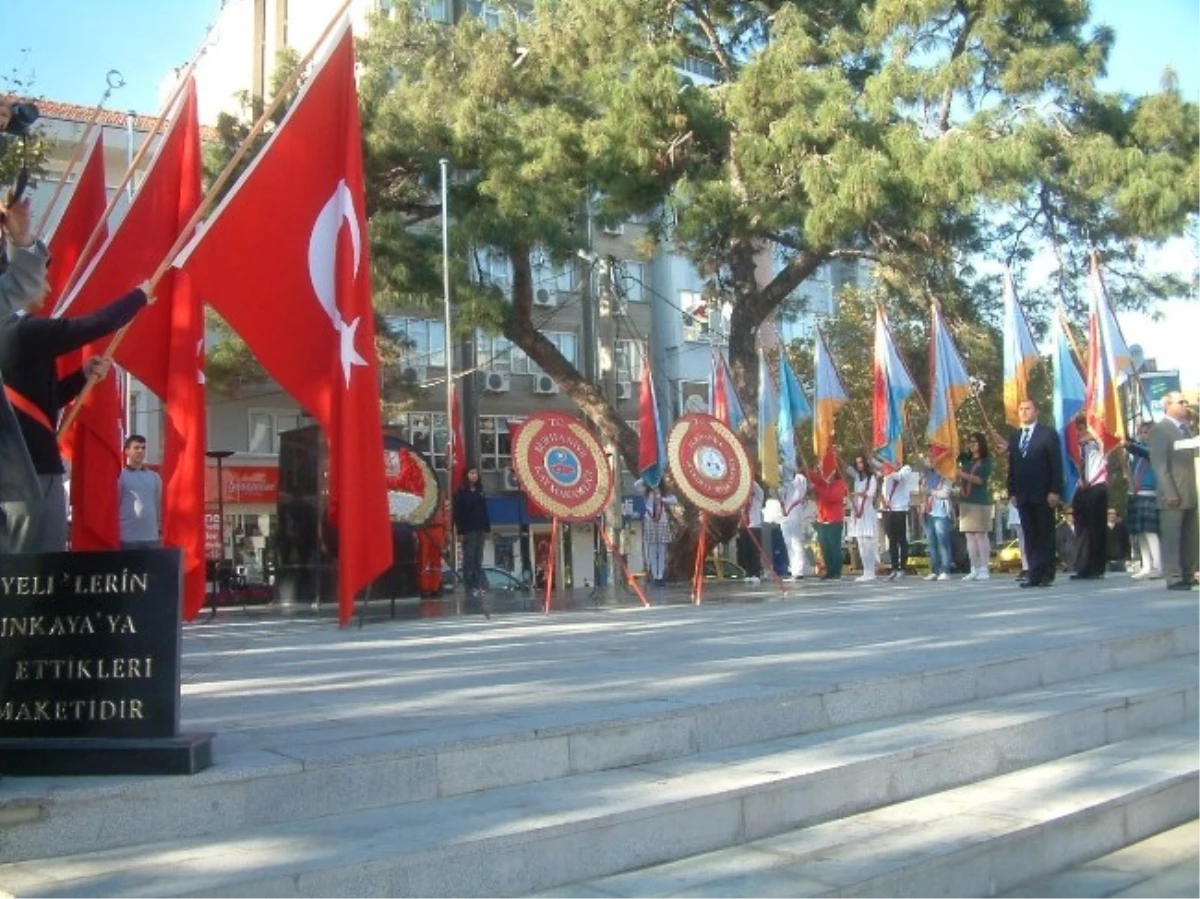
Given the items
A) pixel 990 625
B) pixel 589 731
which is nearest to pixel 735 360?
pixel 990 625

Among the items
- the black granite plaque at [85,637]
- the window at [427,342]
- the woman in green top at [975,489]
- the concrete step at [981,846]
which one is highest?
the window at [427,342]

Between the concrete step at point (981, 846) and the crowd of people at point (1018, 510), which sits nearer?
the concrete step at point (981, 846)

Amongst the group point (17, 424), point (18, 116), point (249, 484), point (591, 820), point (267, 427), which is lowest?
point (591, 820)

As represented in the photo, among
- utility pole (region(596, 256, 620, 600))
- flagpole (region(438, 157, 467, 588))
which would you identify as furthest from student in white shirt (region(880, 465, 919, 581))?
flagpole (region(438, 157, 467, 588))

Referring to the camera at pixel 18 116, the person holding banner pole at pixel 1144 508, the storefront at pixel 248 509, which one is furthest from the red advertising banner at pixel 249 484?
the camera at pixel 18 116

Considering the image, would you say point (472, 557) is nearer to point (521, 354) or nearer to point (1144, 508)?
point (1144, 508)

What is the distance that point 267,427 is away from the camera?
41250 millimetres

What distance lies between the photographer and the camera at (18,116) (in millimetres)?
4812

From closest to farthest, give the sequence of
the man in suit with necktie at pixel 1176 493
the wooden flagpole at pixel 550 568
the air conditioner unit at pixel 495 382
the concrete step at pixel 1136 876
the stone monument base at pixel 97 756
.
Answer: the stone monument base at pixel 97 756 → the concrete step at pixel 1136 876 → the man in suit with necktie at pixel 1176 493 → the wooden flagpole at pixel 550 568 → the air conditioner unit at pixel 495 382

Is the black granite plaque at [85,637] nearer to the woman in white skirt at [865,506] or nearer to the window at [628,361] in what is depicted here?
the woman in white skirt at [865,506]

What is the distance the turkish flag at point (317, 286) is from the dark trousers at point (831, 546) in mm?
12894

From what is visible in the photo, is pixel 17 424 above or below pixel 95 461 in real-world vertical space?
below

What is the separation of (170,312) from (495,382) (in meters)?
36.5

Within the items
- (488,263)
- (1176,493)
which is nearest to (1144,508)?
(1176,493)
